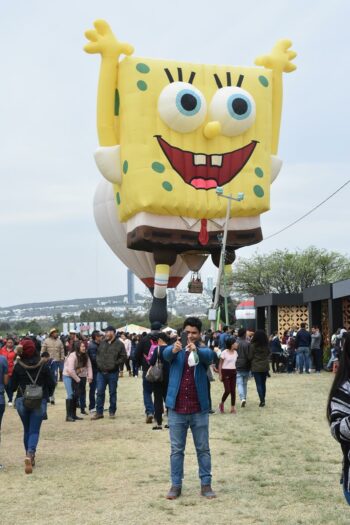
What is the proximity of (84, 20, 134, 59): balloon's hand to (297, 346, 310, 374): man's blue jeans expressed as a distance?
11.4 metres

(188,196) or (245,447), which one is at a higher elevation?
(188,196)

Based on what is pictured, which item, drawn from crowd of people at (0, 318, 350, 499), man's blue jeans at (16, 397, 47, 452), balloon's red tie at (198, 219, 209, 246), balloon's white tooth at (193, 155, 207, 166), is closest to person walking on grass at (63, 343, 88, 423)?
crowd of people at (0, 318, 350, 499)

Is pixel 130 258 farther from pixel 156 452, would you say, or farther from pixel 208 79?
pixel 156 452

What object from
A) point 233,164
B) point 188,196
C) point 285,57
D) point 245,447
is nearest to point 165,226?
point 188,196

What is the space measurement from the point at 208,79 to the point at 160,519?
22555mm

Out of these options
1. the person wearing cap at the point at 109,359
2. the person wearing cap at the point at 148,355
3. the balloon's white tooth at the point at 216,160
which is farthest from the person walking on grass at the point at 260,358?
the balloon's white tooth at the point at 216,160

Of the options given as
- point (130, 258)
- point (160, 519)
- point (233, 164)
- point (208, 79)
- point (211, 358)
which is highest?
point (208, 79)

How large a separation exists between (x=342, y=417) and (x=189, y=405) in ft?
11.5

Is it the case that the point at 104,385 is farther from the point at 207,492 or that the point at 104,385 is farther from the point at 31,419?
the point at 207,492

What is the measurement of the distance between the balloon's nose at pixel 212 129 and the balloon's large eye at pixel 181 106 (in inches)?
14.3

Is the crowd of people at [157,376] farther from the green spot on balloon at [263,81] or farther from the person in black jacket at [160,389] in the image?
the green spot on balloon at [263,81]

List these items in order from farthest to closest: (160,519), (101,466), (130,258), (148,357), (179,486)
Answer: (130,258) → (148,357) → (101,466) → (179,486) → (160,519)

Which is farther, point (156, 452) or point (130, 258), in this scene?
point (130, 258)

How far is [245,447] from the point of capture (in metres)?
10.7
